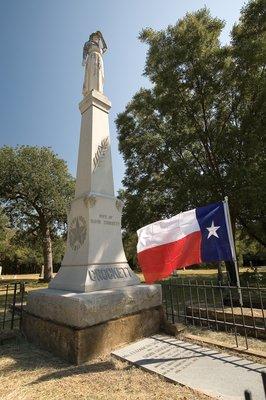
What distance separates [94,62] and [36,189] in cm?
1780

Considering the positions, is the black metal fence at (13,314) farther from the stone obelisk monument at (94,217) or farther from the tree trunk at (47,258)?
the tree trunk at (47,258)

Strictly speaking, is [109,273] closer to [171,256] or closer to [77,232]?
[77,232]

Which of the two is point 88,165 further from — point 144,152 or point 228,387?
point 144,152

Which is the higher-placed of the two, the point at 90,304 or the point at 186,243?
the point at 186,243

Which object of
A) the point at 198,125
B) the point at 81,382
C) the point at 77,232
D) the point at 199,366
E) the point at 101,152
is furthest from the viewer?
the point at 198,125

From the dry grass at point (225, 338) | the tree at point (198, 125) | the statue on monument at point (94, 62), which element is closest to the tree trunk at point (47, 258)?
the tree at point (198, 125)

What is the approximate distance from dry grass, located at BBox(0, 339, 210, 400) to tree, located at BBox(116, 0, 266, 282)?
8632 mm

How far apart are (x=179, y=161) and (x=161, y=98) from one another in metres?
3.06

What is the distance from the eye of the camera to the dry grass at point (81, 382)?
131 inches

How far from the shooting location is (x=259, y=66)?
12641 millimetres

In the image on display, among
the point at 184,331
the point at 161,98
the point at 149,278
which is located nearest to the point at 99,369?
the point at 149,278

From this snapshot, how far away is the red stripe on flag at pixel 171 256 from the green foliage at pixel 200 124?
6.53 metres

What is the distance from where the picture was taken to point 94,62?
7.45m

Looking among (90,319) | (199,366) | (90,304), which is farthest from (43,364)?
(199,366)
